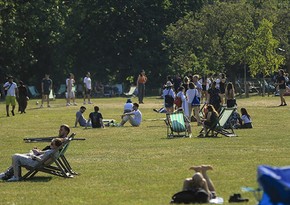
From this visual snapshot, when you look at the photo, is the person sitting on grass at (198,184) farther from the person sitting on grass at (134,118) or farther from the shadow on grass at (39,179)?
the person sitting on grass at (134,118)

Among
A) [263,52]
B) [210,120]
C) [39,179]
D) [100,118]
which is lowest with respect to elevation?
[39,179]

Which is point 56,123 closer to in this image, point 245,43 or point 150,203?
point 150,203

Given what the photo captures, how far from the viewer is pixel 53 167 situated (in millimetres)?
18656

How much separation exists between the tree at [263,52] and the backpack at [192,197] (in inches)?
2146

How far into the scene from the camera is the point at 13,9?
74.5 metres

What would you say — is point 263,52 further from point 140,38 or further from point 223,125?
point 223,125

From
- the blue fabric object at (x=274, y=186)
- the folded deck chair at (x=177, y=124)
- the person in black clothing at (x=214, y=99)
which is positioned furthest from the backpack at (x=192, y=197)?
the person in black clothing at (x=214, y=99)

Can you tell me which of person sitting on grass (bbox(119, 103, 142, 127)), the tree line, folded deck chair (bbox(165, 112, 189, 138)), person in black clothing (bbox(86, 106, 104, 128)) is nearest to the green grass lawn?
person sitting on grass (bbox(119, 103, 142, 127))

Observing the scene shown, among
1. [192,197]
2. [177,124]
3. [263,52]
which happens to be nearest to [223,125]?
[177,124]

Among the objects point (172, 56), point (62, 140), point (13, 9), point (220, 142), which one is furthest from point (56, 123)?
point (172, 56)

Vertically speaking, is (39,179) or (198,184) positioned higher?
(198,184)

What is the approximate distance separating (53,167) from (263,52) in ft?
168

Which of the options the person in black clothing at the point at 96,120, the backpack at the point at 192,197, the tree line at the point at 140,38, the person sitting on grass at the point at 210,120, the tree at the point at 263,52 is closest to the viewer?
the backpack at the point at 192,197

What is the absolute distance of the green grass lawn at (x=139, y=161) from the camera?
15695 millimetres
